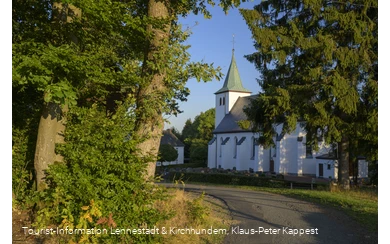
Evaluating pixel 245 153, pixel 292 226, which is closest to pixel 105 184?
pixel 292 226

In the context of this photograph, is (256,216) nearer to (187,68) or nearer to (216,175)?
(187,68)

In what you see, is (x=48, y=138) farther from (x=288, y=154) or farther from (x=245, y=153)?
(x=245, y=153)

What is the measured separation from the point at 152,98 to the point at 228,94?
5819 cm

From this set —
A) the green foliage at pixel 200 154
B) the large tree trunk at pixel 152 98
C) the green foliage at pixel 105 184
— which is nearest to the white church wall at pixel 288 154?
the green foliage at pixel 200 154

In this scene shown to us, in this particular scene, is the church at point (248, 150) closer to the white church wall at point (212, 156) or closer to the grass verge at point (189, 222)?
the white church wall at point (212, 156)

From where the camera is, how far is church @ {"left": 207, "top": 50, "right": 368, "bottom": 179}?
137ft

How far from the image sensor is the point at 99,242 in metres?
6.89

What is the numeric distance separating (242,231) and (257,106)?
1231cm

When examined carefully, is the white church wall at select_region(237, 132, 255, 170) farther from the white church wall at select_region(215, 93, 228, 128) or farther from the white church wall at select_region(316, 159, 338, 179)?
the white church wall at select_region(316, 159, 338, 179)

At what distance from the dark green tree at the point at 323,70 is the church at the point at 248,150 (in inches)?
453

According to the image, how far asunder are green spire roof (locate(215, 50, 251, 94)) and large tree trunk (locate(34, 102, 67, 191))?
58260 millimetres

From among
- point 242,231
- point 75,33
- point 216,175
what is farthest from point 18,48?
point 216,175

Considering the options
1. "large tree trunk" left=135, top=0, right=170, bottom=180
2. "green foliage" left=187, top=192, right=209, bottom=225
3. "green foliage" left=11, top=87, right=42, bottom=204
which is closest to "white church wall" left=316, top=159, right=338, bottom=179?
"green foliage" left=187, top=192, right=209, bottom=225

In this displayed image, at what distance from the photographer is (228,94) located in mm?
66000
